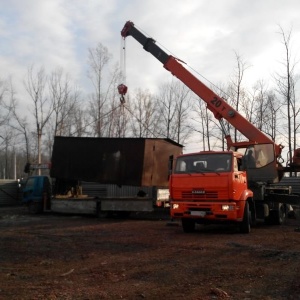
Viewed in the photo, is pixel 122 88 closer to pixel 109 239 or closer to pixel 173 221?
pixel 173 221

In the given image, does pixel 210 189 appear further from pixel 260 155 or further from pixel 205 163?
pixel 260 155

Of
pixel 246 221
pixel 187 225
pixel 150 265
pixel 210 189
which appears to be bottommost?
pixel 150 265

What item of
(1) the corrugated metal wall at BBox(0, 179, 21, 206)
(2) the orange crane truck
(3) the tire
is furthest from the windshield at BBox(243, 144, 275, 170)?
(1) the corrugated metal wall at BBox(0, 179, 21, 206)

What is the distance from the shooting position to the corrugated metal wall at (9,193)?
2930 cm

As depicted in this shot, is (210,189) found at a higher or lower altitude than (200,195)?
higher

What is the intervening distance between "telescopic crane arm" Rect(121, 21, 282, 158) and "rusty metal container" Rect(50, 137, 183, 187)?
2893 mm

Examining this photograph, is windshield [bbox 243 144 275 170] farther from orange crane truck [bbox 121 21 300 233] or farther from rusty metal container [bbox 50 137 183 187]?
rusty metal container [bbox 50 137 183 187]

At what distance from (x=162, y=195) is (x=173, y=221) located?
130cm

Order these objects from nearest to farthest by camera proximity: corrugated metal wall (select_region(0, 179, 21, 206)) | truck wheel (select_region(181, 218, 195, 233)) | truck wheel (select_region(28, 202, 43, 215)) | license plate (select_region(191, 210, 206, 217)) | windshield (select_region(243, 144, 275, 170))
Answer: license plate (select_region(191, 210, 206, 217)), truck wheel (select_region(181, 218, 195, 233)), windshield (select_region(243, 144, 275, 170)), truck wheel (select_region(28, 202, 43, 215)), corrugated metal wall (select_region(0, 179, 21, 206))

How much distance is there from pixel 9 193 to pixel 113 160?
44.7 feet

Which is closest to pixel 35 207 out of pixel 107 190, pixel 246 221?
pixel 107 190

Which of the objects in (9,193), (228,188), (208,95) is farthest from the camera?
(9,193)

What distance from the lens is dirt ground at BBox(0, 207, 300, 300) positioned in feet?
20.3

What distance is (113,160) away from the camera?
1922 cm
